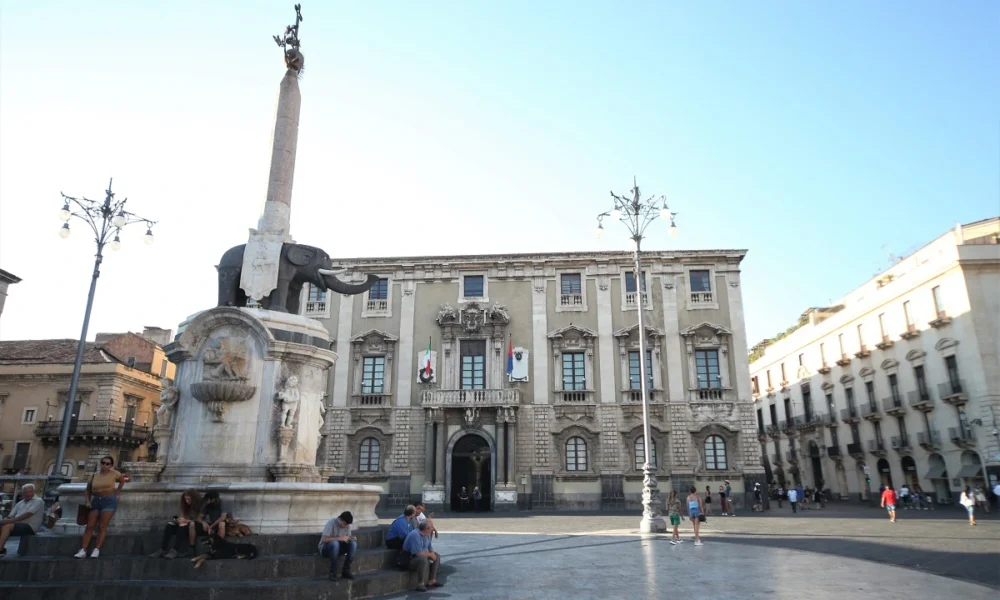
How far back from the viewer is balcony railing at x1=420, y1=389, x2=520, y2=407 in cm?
3022

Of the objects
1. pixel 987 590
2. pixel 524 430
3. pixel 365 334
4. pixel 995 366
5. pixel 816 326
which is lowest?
pixel 987 590

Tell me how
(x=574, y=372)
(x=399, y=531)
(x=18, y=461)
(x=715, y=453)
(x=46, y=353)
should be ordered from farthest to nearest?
(x=46, y=353), (x=18, y=461), (x=574, y=372), (x=715, y=453), (x=399, y=531)

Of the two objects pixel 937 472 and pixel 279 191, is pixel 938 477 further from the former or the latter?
pixel 279 191

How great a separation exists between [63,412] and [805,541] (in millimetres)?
37722

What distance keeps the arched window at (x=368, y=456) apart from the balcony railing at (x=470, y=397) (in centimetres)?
314

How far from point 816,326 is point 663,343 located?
52.7 ft


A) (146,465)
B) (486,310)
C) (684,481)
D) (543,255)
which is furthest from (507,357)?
(146,465)

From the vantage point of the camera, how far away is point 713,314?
31.6 meters

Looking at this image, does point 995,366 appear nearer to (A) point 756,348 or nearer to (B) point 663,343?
(B) point 663,343

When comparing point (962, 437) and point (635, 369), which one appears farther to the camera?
point (635, 369)

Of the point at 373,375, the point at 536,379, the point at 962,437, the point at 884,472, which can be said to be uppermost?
the point at 373,375

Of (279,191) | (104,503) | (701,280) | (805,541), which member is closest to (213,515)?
(104,503)

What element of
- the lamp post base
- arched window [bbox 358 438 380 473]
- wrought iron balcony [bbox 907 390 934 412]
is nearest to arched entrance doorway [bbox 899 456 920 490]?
wrought iron balcony [bbox 907 390 934 412]

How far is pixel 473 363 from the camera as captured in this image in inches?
1249
